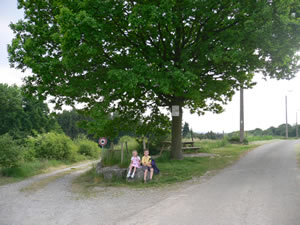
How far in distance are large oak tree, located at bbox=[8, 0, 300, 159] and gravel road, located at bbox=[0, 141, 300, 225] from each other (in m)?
3.98

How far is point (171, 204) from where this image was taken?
6.65m

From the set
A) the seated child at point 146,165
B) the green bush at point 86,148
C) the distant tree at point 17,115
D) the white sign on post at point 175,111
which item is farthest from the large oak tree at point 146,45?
the distant tree at point 17,115

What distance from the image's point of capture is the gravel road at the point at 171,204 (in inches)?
220

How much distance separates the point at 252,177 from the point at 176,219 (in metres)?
5.46

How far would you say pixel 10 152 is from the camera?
12.7m

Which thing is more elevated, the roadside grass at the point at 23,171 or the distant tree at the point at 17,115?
the distant tree at the point at 17,115

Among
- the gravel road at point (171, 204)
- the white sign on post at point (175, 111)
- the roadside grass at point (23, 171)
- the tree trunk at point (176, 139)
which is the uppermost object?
the white sign on post at point (175, 111)

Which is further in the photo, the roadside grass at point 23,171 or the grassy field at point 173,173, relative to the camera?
the roadside grass at point 23,171

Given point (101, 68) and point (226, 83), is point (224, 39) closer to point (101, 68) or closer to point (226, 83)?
point (226, 83)

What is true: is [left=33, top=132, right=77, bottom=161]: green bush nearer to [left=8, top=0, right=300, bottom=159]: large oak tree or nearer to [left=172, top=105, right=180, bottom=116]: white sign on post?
[left=8, top=0, right=300, bottom=159]: large oak tree

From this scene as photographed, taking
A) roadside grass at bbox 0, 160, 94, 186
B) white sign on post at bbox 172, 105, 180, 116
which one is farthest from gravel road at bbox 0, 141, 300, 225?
white sign on post at bbox 172, 105, 180, 116

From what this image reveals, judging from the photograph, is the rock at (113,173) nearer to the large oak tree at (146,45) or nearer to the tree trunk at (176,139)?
the large oak tree at (146,45)

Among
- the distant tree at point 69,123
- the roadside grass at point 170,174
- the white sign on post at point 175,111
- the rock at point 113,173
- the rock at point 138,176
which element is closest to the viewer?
the roadside grass at point 170,174

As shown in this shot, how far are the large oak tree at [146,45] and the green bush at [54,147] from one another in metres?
6.92
